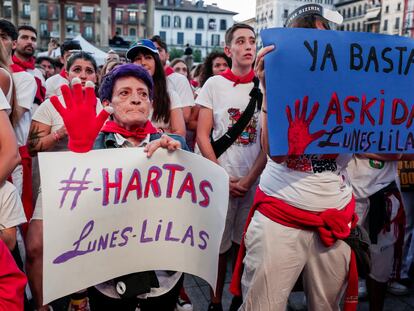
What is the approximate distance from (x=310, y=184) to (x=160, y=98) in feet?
4.82

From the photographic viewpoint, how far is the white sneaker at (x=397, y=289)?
3287 millimetres

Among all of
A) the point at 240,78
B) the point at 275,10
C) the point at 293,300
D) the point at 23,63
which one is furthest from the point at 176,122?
the point at 275,10

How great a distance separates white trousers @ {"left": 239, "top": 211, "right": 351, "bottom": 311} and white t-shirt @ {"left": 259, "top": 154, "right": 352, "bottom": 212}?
0.14 m

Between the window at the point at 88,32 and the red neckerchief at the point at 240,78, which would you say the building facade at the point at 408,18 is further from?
the red neckerchief at the point at 240,78

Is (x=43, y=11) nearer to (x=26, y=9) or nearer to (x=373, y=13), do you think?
(x=26, y=9)

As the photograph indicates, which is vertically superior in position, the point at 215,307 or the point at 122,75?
the point at 122,75

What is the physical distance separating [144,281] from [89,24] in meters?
75.1

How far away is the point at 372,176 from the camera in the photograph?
2801 mm

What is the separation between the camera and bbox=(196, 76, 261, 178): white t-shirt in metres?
Answer: 2.89

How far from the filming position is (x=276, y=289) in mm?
1927

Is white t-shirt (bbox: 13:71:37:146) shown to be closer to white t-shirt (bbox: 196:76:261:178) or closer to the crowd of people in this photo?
the crowd of people

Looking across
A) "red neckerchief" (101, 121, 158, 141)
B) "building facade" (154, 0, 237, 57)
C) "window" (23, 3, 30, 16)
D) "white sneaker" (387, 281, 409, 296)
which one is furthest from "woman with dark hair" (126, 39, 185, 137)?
"building facade" (154, 0, 237, 57)

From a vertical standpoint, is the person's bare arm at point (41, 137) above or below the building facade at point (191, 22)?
below

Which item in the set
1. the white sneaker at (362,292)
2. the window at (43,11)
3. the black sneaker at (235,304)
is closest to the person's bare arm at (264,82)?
the black sneaker at (235,304)
